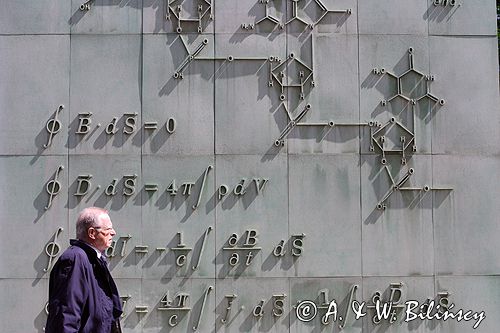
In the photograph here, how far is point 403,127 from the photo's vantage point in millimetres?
9711

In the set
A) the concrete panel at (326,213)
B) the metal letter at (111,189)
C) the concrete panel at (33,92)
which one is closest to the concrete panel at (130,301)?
the metal letter at (111,189)

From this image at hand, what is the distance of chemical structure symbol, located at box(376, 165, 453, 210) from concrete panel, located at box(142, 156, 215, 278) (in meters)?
1.96

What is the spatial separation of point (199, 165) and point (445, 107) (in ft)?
9.67

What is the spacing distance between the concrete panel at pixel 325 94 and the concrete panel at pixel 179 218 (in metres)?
1.14

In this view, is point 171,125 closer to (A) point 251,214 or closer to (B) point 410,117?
(A) point 251,214

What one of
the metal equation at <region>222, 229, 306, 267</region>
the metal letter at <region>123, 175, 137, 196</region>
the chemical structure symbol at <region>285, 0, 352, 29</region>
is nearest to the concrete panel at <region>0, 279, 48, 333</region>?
the metal letter at <region>123, 175, 137, 196</region>

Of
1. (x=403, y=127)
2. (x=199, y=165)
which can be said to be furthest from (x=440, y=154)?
(x=199, y=165)

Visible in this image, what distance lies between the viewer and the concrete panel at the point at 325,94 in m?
9.66

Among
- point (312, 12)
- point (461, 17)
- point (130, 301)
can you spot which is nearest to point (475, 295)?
point (461, 17)

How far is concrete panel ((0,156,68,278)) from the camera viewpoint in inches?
369

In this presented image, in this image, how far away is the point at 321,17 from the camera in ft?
32.2

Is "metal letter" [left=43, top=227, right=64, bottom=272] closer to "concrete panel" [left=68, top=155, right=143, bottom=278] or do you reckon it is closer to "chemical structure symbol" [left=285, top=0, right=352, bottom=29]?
"concrete panel" [left=68, top=155, right=143, bottom=278]

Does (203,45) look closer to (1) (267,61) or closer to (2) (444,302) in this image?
(1) (267,61)

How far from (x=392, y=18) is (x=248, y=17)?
1.70 meters
